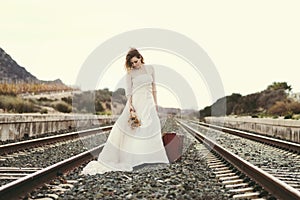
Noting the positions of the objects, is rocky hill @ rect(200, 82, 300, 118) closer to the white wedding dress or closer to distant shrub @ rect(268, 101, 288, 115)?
distant shrub @ rect(268, 101, 288, 115)

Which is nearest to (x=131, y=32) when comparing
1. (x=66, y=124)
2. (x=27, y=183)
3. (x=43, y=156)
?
(x=43, y=156)

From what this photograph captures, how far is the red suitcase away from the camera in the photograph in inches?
364

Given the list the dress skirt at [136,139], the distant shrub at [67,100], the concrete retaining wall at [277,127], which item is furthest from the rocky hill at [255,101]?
the dress skirt at [136,139]

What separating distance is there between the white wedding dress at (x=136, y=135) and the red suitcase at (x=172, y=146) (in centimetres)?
115

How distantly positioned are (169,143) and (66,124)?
16.1m

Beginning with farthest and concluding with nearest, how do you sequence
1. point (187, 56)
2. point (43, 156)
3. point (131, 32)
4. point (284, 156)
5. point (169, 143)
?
point (187, 56), point (131, 32), point (284, 156), point (43, 156), point (169, 143)

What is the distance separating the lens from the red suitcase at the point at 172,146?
364 inches

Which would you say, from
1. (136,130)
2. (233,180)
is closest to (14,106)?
(136,130)

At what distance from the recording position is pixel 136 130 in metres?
8.01

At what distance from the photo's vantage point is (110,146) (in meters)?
8.08

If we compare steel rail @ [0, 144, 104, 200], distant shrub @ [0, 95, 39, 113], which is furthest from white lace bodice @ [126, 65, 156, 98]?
distant shrub @ [0, 95, 39, 113]

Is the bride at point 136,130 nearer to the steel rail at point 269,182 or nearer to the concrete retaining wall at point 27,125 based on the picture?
the steel rail at point 269,182

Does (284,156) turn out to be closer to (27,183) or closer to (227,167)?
(227,167)

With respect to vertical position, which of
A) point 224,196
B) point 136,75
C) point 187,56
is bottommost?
point 224,196
